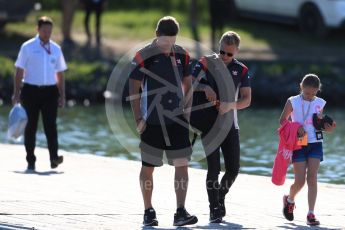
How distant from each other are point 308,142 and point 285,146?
0.21 meters

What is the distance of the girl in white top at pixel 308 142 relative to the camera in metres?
10.9

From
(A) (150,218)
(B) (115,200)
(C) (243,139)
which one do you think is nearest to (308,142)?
(A) (150,218)

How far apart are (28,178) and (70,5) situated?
14452 millimetres

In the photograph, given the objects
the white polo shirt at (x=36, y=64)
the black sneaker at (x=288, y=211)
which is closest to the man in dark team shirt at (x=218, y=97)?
the black sneaker at (x=288, y=211)

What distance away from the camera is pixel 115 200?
1201 centimetres

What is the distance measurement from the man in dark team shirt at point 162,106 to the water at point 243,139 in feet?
15.9

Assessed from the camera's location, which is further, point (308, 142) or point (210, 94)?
point (308, 142)

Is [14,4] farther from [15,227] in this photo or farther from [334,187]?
[15,227]

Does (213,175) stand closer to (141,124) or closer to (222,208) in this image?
(222,208)

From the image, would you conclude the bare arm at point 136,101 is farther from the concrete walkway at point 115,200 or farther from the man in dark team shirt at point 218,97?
the concrete walkway at point 115,200

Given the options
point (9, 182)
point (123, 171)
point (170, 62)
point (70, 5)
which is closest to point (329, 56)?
point (70, 5)

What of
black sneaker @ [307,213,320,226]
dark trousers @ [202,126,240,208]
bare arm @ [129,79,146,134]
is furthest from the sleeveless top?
bare arm @ [129,79,146,134]

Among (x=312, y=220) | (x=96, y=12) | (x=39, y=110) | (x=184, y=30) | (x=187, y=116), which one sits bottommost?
(x=312, y=220)

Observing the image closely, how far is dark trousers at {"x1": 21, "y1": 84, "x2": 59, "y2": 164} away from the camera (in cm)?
1438
